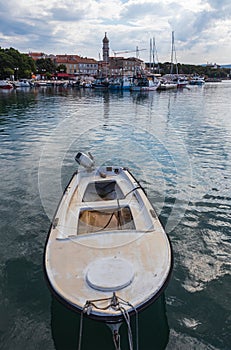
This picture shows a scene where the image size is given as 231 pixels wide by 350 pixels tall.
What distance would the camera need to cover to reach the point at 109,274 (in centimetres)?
387

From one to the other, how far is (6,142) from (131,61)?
5334 inches

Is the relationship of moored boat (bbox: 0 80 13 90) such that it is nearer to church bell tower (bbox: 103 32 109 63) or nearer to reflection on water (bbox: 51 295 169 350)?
church bell tower (bbox: 103 32 109 63)

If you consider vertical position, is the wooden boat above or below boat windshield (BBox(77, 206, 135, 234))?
above

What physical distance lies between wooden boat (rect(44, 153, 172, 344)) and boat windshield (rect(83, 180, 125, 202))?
0.81m

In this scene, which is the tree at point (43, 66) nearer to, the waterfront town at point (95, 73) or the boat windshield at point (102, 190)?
the waterfront town at point (95, 73)

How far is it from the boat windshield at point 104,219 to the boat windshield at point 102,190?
1098 mm

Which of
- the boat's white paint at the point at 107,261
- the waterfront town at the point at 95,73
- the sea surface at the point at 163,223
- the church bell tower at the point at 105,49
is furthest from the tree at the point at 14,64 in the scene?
the boat's white paint at the point at 107,261

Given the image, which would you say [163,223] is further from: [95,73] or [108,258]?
[95,73]

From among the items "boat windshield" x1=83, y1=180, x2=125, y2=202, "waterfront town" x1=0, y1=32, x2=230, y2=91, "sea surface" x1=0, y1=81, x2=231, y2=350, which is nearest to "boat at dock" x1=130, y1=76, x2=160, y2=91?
"waterfront town" x1=0, y1=32, x2=230, y2=91

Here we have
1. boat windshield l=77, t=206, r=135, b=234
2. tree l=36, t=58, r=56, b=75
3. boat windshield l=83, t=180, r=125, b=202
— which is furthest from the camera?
tree l=36, t=58, r=56, b=75

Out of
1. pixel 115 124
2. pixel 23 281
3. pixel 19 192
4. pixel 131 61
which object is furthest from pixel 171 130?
pixel 131 61

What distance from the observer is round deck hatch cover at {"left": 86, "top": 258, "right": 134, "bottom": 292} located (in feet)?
12.1

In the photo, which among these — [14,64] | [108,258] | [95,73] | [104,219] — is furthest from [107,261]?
[95,73]

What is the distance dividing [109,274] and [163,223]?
397 cm
